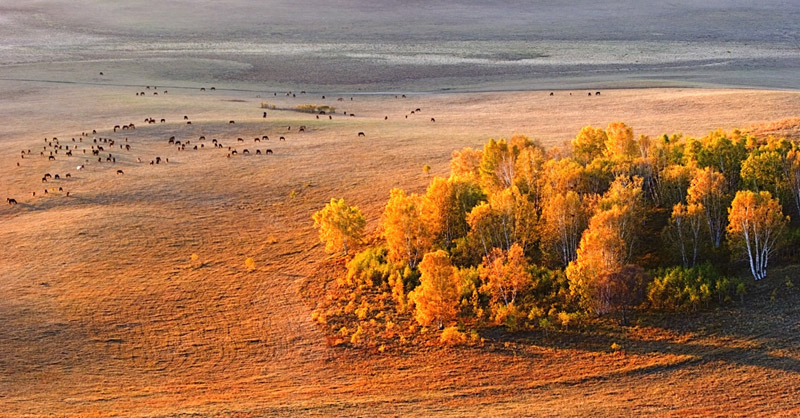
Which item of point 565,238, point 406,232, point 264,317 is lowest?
point 264,317

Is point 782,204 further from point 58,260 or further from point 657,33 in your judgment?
point 657,33

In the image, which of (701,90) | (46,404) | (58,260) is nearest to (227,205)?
(58,260)

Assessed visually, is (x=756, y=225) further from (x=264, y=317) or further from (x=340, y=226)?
(x=264, y=317)

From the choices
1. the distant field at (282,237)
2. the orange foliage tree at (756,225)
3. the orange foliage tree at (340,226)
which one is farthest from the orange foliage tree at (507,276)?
the orange foliage tree at (756,225)

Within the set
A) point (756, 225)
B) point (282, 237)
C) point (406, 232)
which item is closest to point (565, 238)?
point (406, 232)

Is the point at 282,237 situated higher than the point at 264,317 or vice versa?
the point at 282,237

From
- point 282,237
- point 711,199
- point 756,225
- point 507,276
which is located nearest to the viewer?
point 756,225
